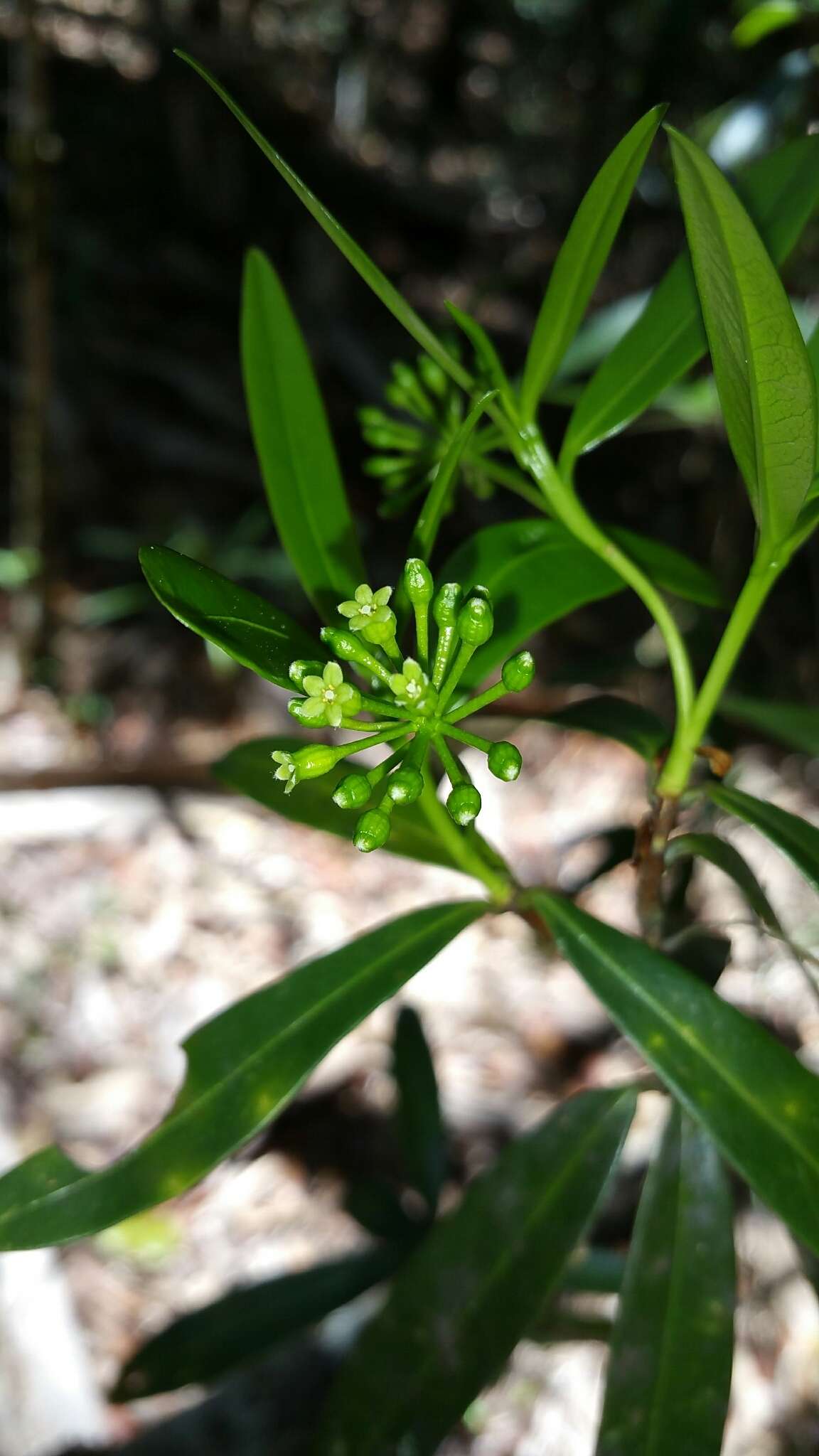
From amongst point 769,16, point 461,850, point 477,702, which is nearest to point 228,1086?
point 461,850

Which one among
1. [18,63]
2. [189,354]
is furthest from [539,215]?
[18,63]

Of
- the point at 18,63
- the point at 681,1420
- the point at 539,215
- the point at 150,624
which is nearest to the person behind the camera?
the point at 681,1420

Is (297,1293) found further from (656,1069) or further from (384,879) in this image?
(384,879)

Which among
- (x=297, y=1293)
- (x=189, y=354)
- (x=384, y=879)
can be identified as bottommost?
(x=297, y=1293)

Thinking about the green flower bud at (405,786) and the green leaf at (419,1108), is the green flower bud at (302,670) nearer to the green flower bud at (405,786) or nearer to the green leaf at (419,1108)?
the green flower bud at (405,786)

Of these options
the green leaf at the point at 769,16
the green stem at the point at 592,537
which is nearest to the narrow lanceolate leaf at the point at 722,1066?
the green stem at the point at 592,537

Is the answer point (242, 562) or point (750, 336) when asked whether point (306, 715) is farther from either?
point (242, 562)

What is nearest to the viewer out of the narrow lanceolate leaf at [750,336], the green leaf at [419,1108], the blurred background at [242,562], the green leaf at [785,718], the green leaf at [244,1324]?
the narrow lanceolate leaf at [750,336]
